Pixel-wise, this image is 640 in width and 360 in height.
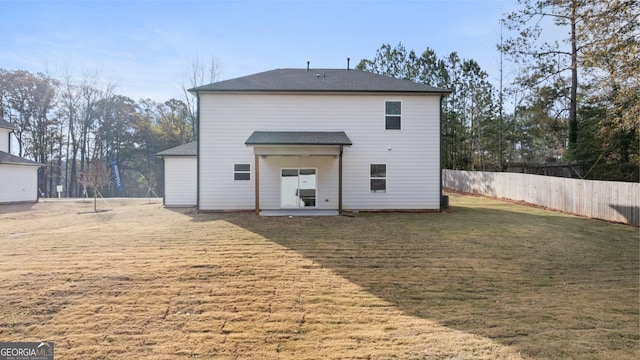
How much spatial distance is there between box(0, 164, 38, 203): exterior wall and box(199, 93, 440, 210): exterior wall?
15.6 meters

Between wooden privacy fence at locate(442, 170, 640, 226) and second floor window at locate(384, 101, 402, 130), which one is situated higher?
second floor window at locate(384, 101, 402, 130)

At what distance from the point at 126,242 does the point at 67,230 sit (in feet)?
12.1

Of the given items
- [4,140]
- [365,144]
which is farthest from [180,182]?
[4,140]

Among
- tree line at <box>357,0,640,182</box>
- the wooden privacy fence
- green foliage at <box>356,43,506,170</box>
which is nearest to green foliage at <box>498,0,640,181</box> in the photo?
tree line at <box>357,0,640,182</box>

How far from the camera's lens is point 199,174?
1399 cm

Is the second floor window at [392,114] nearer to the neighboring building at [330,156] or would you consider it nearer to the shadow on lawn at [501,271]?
the neighboring building at [330,156]

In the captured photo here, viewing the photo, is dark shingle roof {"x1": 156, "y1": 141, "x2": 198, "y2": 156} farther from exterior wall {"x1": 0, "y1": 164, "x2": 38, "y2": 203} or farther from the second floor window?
exterior wall {"x1": 0, "y1": 164, "x2": 38, "y2": 203}

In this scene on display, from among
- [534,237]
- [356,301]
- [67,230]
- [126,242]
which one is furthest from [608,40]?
[67,230]

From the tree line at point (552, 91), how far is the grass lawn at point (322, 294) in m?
7.23

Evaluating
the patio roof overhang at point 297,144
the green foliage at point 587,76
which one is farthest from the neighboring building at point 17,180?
the green foliage at point 587,76

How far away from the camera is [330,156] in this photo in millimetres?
14164

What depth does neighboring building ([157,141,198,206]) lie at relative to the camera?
55.1 ft

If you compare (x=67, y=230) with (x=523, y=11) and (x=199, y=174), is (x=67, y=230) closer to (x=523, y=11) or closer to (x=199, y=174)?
(x=199, y=174)

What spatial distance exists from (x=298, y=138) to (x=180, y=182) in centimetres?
769
